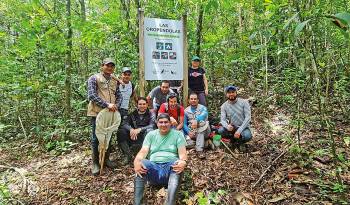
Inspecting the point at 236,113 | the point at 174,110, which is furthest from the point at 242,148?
the point at 174,110

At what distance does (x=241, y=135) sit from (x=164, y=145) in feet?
6.17

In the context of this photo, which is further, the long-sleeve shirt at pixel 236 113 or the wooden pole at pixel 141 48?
the wooden pole at pixel 141 48

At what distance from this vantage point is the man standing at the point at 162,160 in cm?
499

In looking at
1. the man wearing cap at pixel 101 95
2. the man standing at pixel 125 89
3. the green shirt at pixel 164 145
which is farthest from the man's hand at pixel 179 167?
the man standing at pixel 125 89

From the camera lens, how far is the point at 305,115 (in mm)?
7582

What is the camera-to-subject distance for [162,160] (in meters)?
5.32

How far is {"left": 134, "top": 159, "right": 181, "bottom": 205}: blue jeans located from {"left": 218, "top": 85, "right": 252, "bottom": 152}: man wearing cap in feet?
6.29

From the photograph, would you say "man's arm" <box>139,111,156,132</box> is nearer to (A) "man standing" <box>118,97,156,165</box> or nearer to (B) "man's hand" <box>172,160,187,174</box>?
(A) "man standing" <box>118,97,156,165</box>

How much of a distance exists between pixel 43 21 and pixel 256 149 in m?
6.06

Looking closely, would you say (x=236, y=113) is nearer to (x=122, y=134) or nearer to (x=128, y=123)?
(x=128, y=123)

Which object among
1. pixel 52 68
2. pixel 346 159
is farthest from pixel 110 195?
pixel 52 68

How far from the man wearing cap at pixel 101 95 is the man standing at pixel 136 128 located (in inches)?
15.1

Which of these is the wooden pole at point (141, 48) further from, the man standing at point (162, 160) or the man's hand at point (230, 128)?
the man's hand at point (230, 128)

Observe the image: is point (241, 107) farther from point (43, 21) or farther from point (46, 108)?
point (46, 108)
